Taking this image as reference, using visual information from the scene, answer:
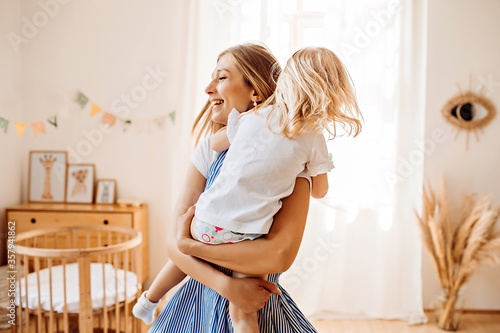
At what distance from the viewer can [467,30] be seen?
3.16 meters

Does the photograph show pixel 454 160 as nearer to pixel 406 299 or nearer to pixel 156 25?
pixel 406 299

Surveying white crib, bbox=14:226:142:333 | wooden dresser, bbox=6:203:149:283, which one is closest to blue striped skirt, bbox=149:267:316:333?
white crib, bbox=14:226:142:333

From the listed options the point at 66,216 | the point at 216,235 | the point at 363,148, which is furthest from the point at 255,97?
the point at 66,216

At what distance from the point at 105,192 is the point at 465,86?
287 cm

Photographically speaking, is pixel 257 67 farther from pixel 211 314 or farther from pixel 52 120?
pixel 52 120

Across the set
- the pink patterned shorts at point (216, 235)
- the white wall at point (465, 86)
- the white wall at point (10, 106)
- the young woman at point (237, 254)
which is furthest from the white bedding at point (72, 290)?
the white wall at point (465, 86)

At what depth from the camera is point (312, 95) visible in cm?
91

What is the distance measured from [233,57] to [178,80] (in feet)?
7.45

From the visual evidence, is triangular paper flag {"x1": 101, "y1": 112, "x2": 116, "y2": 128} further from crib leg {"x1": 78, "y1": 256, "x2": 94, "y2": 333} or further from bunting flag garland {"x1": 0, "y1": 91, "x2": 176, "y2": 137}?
crib leg {"x1": 78, "y1": 256, "x2": 94, "y2": 333}

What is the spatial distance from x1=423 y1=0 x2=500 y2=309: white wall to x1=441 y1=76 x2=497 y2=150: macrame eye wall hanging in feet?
0.14

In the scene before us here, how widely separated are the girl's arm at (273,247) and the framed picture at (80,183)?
268cm

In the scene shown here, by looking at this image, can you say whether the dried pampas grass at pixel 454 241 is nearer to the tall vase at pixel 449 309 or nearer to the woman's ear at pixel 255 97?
the tall vase at pixel 449 309

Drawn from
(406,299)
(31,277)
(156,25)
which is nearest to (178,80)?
(156,25)

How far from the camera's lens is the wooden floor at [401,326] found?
117 inches
